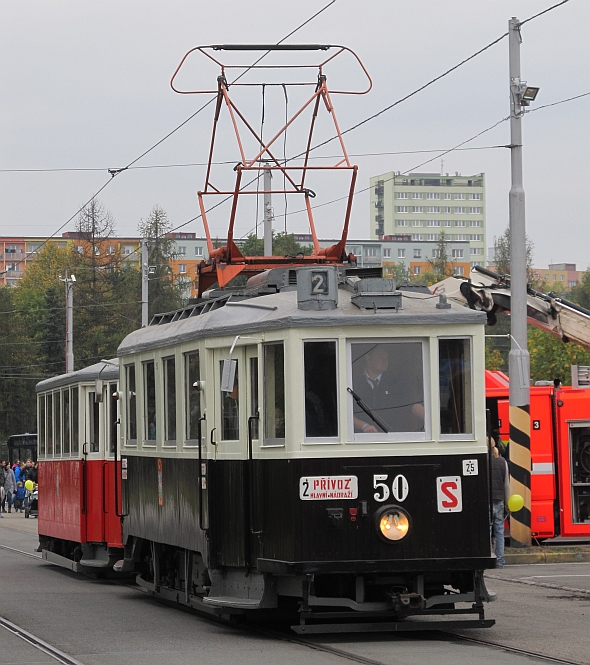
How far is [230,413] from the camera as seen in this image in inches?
472

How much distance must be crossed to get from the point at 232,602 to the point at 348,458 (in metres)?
1.55

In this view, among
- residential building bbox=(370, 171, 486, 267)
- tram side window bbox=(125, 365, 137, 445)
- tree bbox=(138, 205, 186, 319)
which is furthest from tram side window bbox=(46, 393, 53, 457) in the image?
residential building bbox=(370, 171, 486, 267)

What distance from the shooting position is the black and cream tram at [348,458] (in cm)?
1097

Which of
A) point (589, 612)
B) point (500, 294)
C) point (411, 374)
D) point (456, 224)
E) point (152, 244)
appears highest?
point (456, 224)

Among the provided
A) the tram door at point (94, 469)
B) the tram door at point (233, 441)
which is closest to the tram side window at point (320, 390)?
the tram door at point (233, 441)

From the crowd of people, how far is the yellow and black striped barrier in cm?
2385

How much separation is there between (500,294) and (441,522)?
12.6m

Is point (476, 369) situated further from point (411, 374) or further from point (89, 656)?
point (89, 656)

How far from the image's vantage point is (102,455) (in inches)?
717

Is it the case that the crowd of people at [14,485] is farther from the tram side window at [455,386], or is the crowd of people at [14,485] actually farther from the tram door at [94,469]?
the tram side window at [455,386]

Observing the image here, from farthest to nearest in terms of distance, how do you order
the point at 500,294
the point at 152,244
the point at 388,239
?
the point at 388,239 → the point at 152,244 → the point at 500,294

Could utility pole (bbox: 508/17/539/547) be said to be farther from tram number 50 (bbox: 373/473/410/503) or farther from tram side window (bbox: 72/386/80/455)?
tram number 50 (bbox: 373/473/410/503)

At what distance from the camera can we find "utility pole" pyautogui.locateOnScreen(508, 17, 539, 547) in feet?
64.4

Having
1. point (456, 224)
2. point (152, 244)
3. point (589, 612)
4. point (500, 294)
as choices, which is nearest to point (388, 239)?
point (456, 224)
